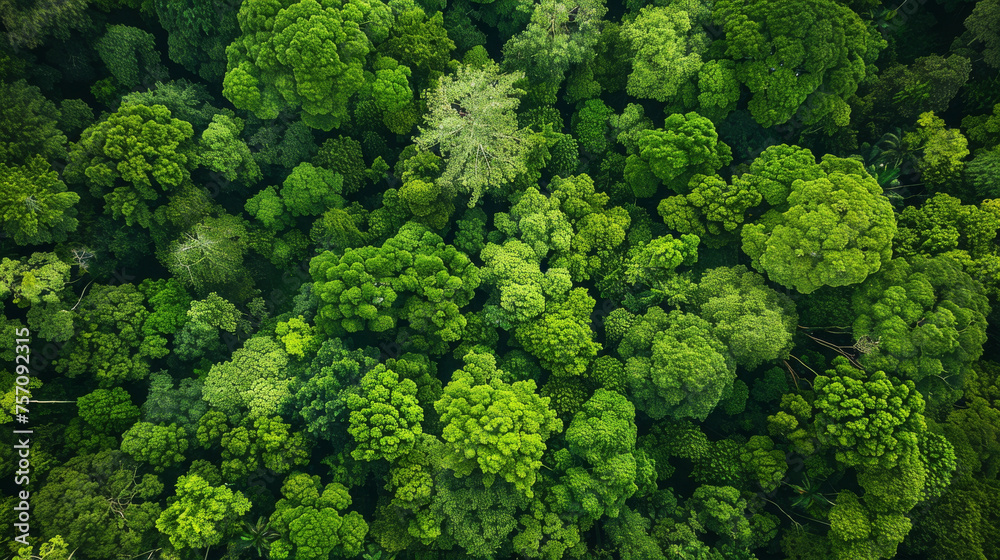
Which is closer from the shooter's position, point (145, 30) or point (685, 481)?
point (685, 481)

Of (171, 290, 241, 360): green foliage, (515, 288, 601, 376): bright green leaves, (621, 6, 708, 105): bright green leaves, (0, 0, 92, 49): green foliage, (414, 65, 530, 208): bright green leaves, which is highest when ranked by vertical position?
(621, 6, 708, 105): bright green leaves

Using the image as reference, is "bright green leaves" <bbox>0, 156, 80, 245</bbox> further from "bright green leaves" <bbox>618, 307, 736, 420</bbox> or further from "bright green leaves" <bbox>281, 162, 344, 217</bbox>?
"bright green leaves" <bbox>618, 307, 736, 420</bbox>

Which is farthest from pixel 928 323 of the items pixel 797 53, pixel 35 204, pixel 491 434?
pixel 35 204

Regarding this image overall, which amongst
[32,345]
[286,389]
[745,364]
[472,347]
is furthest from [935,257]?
[32,345]

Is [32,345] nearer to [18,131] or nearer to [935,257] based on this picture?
[18,131]

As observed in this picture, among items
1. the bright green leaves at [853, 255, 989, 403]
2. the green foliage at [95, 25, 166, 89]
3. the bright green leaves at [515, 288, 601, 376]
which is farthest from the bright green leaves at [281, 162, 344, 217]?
the bright green leaves at [853, 255, 989, 403]
